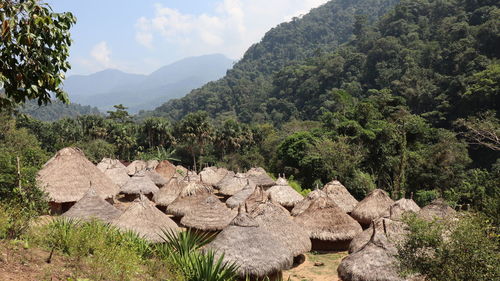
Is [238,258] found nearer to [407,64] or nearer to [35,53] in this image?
[35,53]

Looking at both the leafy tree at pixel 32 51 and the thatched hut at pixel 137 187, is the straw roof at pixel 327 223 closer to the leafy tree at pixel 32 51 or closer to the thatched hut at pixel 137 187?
the thatched hut at pixel 137 187

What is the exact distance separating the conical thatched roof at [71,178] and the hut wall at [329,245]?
35.3 feet

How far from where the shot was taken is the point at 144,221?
12805mm

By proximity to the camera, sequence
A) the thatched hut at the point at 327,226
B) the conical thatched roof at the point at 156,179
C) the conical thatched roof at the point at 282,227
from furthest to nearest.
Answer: the conical thatched roof at the point at 156,179
the thatched hut at the point at 327,226
the conical thatched roof at the point at 282,227

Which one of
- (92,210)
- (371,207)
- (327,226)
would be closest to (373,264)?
(327,226)

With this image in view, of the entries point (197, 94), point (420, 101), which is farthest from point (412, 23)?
point (197, 94)

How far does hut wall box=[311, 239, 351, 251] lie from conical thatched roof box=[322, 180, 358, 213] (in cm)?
435

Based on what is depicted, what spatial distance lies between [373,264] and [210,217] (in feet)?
22.2

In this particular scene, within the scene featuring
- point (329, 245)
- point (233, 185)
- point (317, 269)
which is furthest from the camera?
point (233, 185)

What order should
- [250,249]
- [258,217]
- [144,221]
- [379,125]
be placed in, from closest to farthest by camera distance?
[250,249]
[144,221]
[258,217]
[379,125]

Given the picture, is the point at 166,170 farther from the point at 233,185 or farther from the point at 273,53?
the point at 273,53

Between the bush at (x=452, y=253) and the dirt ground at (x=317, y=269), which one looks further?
the dirt ground at (x=317, y=269)

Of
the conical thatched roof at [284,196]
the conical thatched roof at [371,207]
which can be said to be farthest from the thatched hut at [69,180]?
the conical thatched roof at [371,207]

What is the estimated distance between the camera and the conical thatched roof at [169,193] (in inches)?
805
